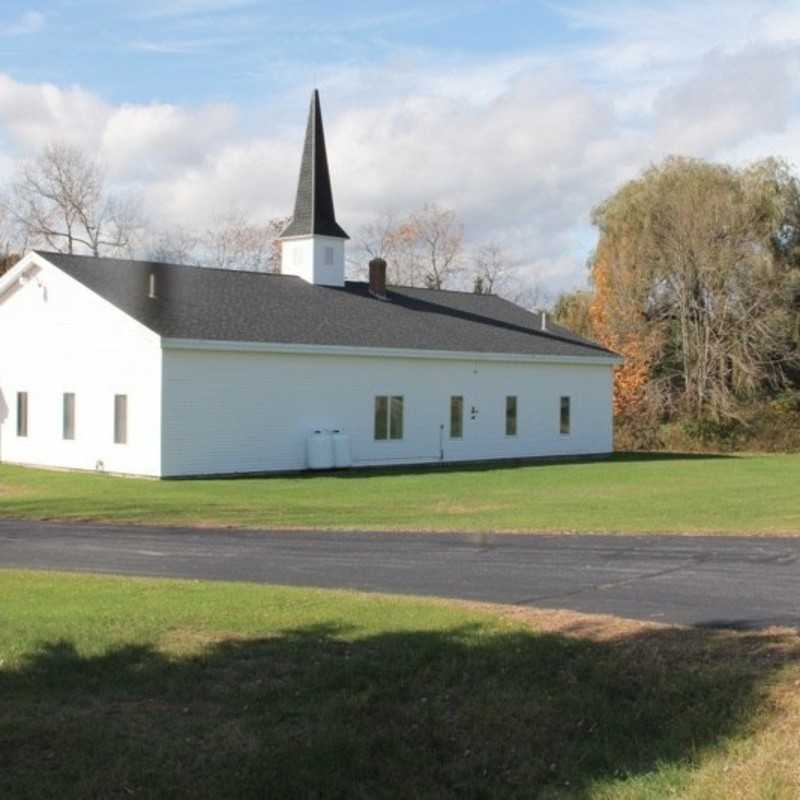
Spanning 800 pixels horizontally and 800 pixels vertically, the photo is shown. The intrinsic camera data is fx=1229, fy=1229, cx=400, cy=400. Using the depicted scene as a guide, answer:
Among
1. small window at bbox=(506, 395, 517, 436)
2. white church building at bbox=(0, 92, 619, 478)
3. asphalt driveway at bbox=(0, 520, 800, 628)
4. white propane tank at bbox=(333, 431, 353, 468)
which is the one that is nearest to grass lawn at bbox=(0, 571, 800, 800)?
asphalt driveway at bbox=(0, 520, 800, 628)

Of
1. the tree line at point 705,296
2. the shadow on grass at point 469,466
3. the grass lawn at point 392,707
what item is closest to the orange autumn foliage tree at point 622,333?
the tree line at point 705,296

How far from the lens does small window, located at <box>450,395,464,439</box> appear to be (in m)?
38.3

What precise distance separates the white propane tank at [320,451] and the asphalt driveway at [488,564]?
13.4 m

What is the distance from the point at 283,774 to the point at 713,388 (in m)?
47.5

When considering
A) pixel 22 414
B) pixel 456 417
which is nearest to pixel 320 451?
pixel 456 417

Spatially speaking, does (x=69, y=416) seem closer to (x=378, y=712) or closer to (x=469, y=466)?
Answer: (x=469, y=466)

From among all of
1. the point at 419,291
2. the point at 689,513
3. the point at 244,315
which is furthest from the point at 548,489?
the point at 419,291

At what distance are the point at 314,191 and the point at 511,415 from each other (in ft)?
32.5

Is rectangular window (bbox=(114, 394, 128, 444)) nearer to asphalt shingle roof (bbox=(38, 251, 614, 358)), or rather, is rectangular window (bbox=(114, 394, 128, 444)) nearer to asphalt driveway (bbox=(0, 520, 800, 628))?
asphalt shingle roof (bbox=(38, 251, 614, 358))

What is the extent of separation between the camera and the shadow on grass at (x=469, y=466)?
3250cm

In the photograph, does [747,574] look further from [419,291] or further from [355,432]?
[419,291]

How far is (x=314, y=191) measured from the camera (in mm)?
40906

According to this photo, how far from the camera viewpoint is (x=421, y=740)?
7.35 metres

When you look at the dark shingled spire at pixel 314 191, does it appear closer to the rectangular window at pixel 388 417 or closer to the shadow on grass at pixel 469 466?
the rectangular window at pixel 388 417
